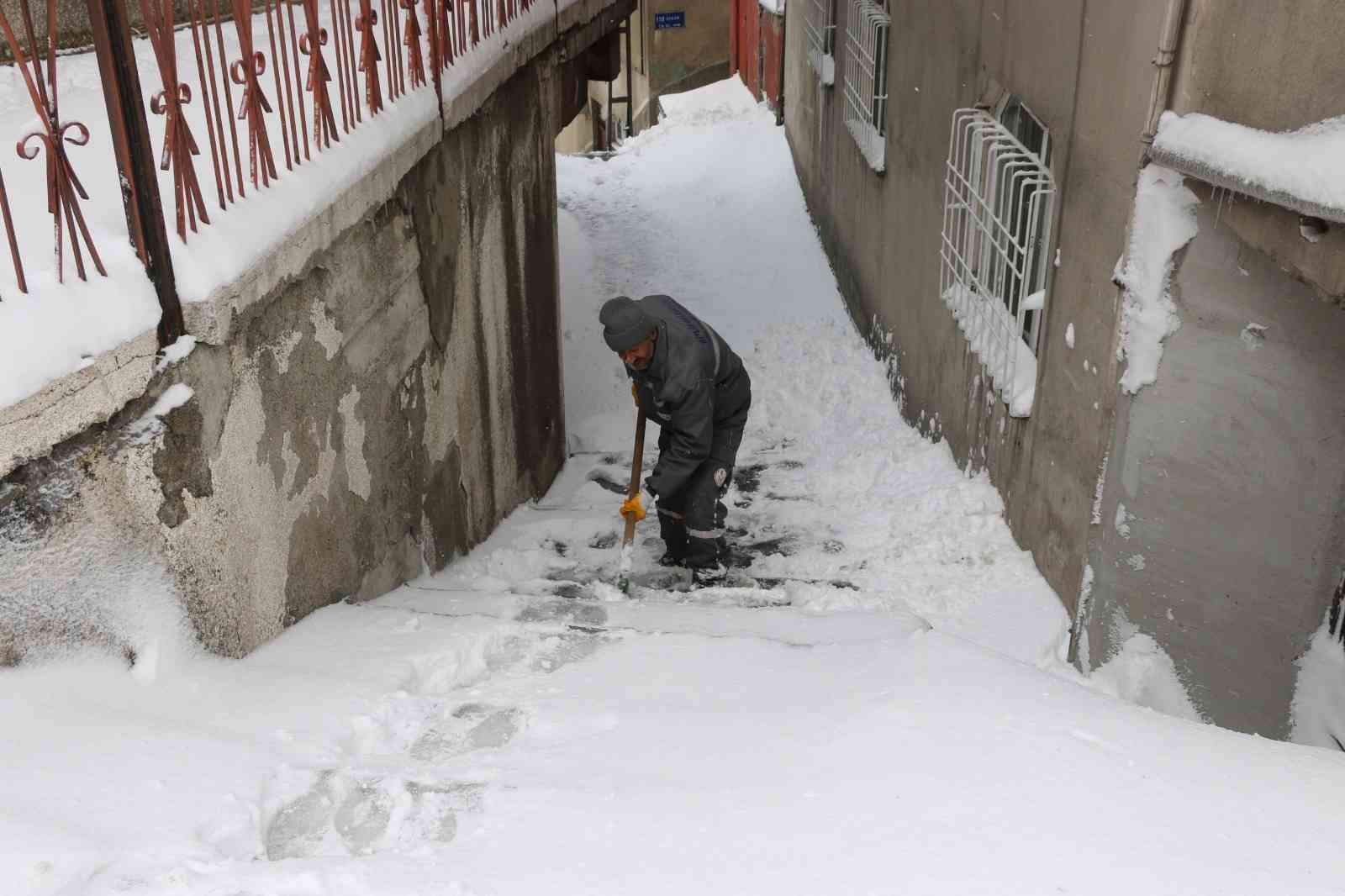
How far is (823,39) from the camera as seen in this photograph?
414 inches

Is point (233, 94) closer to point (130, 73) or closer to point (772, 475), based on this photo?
point (130, 73)

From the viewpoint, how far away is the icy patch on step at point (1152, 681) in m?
3.91

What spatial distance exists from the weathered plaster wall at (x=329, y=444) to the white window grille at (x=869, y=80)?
9.07 ft

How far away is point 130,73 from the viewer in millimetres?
2617

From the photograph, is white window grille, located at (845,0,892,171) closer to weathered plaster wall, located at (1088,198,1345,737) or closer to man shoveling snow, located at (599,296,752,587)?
man shoveling snow, located at (599,296,752,587)

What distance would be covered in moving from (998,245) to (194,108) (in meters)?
3.35

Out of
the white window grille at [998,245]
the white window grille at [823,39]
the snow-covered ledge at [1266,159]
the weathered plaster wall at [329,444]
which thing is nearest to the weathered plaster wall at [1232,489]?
the snow-covered ledge at [1266,159]

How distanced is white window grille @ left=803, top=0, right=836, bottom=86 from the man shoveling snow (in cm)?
527

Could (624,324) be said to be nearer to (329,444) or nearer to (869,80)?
(329,444)

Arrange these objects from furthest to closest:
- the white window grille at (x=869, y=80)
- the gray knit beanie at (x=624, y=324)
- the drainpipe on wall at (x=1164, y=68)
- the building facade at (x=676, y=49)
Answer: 1. the building facade at (x=676, y=49)
2. the white window grille at (x=869, y=80)
3. the gray knit beanie at (x=624, y=324)
4. the drainpipe on wall at (x=1164, y=68)

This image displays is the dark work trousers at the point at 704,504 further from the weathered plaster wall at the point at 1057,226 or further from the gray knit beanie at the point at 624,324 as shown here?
the weathered plaster wall at the point at 1057,226

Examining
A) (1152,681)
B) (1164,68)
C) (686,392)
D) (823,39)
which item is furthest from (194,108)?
(823,39)

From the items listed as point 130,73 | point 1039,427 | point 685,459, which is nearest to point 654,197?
point 685,459

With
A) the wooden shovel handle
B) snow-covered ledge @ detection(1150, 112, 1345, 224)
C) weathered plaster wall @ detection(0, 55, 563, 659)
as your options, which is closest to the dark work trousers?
the wooden shovel handle
